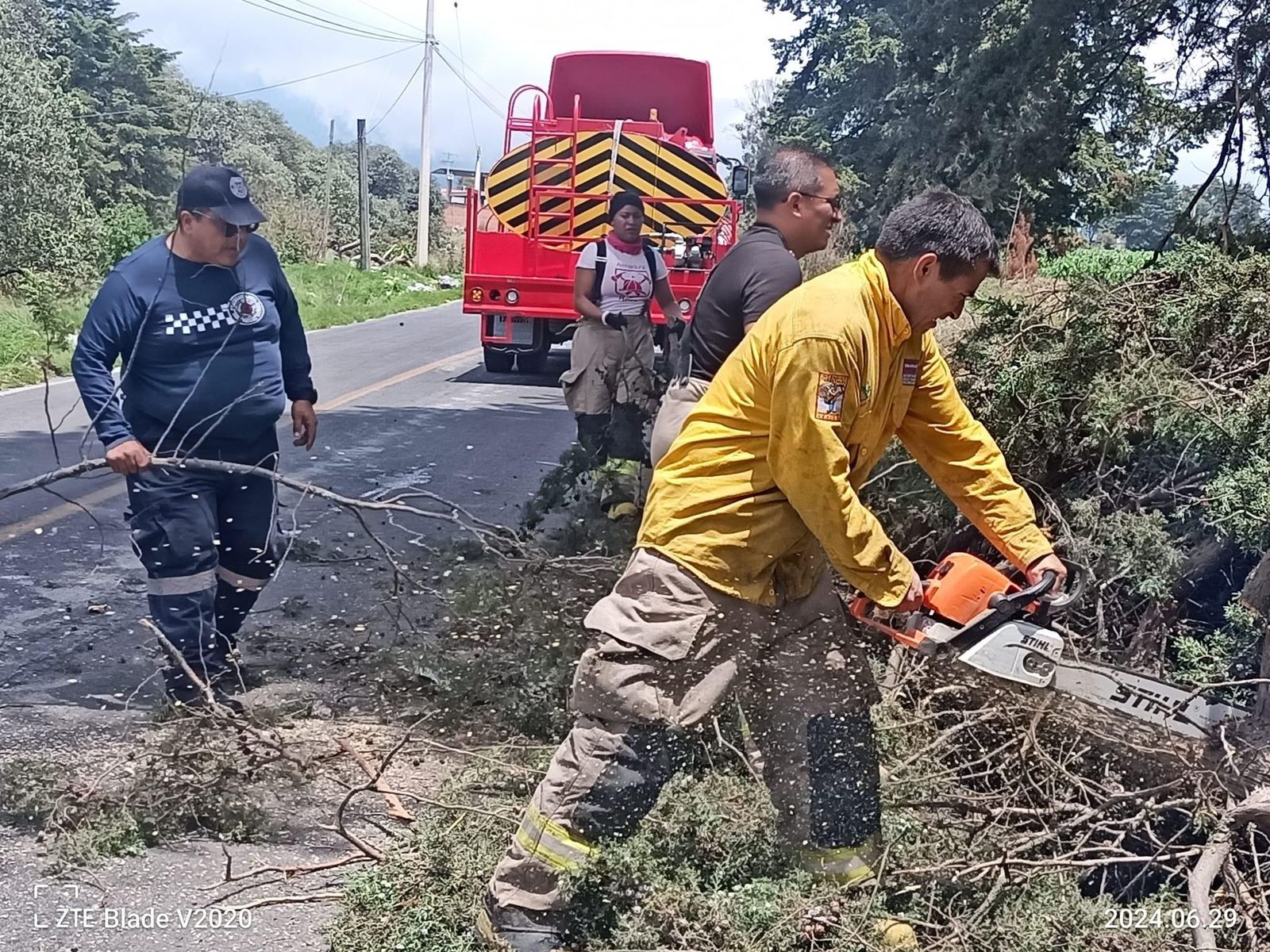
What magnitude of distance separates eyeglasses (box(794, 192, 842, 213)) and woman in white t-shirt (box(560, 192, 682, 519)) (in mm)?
2309

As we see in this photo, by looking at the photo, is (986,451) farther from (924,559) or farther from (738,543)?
(924,559)

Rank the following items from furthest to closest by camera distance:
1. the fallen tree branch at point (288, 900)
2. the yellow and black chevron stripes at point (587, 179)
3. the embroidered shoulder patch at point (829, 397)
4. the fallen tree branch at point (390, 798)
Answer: the yellow and black chevron stripes at point (587, 179) → the fallen tree branch at point (390, 798) → the fallen tree branch at point (288, 900) → the embroidered shoulder patch at point (829, 397)

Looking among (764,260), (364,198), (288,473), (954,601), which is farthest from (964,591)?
(364,198)

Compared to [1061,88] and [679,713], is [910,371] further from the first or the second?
[1061,88]

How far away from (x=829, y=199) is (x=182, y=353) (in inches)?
84.1

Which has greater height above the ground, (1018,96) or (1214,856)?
(1018,96)

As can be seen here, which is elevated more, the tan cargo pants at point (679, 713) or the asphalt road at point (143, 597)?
the tan cargo pants at point (679, 713)

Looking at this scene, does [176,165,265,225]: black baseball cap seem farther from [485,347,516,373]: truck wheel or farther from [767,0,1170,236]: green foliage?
[485,347,516,373]: truck wheel

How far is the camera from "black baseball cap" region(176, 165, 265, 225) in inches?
153

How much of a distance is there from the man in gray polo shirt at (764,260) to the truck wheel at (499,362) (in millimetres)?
9674

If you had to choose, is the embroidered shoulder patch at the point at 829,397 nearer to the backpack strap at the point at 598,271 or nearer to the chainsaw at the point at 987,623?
the chainsaw at the point at 987,623

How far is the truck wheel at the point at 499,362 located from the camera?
1366 cm

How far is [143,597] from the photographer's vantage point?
5.22 m

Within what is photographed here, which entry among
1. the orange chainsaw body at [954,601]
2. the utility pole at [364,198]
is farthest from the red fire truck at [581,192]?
the utility pole at [364,198]
